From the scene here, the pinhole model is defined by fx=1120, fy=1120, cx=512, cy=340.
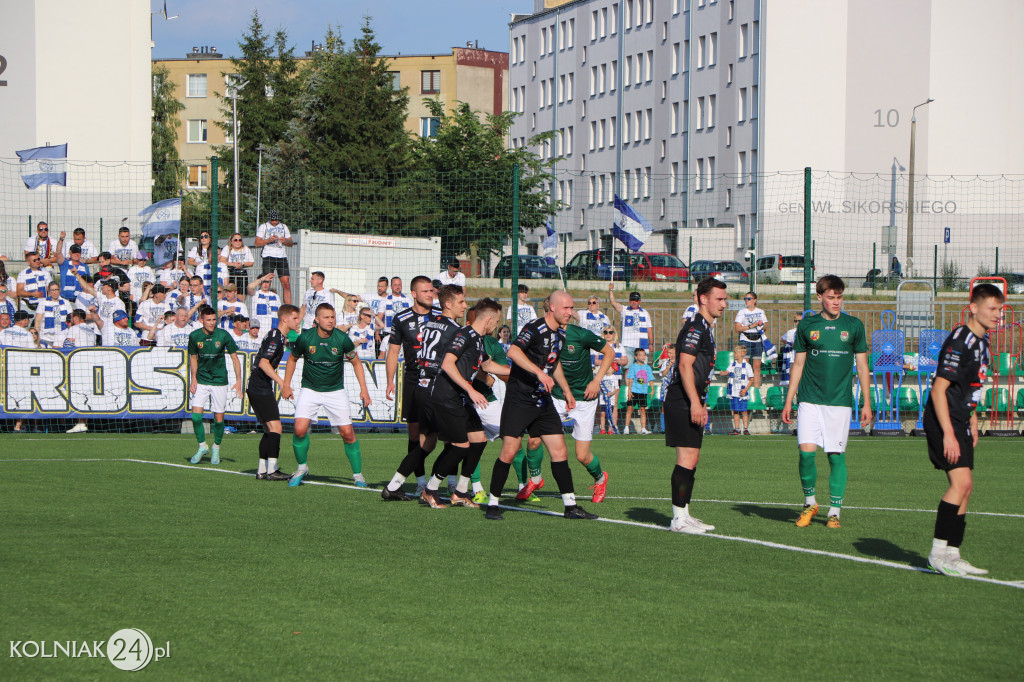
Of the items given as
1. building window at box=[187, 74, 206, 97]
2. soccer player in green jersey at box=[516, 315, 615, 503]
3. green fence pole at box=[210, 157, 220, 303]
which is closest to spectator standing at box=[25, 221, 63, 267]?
green fence pole at box=[210, 157, 220, 303]

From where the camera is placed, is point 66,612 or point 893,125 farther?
point 893,125

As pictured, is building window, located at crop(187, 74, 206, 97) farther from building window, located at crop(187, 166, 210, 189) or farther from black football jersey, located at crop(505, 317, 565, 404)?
black football jersey, located at crop(505, 317, 565, 404)

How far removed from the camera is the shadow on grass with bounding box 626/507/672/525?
9633mm

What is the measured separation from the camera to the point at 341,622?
6117 millimetres

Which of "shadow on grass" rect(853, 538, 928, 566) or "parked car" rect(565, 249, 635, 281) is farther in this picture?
"parked car" rect(565, 249, 635, 281)

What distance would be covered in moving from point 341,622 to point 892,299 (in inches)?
872

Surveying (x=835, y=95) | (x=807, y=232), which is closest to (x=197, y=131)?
(x=835, y=95)

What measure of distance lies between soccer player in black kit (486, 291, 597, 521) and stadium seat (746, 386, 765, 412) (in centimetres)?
1124

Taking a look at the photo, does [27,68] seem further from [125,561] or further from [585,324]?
[125,561]

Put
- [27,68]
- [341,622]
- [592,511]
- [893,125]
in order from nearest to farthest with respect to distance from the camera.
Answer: [341,622] → [592,511] → [27,68] → [893,125]

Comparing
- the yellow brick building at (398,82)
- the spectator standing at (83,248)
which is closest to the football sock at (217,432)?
the spectator standing at (83,248)

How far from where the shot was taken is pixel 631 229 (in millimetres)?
23859

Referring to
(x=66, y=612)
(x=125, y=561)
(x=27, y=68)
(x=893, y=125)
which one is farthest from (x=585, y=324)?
(x=893, y=125)

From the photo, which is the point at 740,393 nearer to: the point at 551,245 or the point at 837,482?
the point at 837,482
